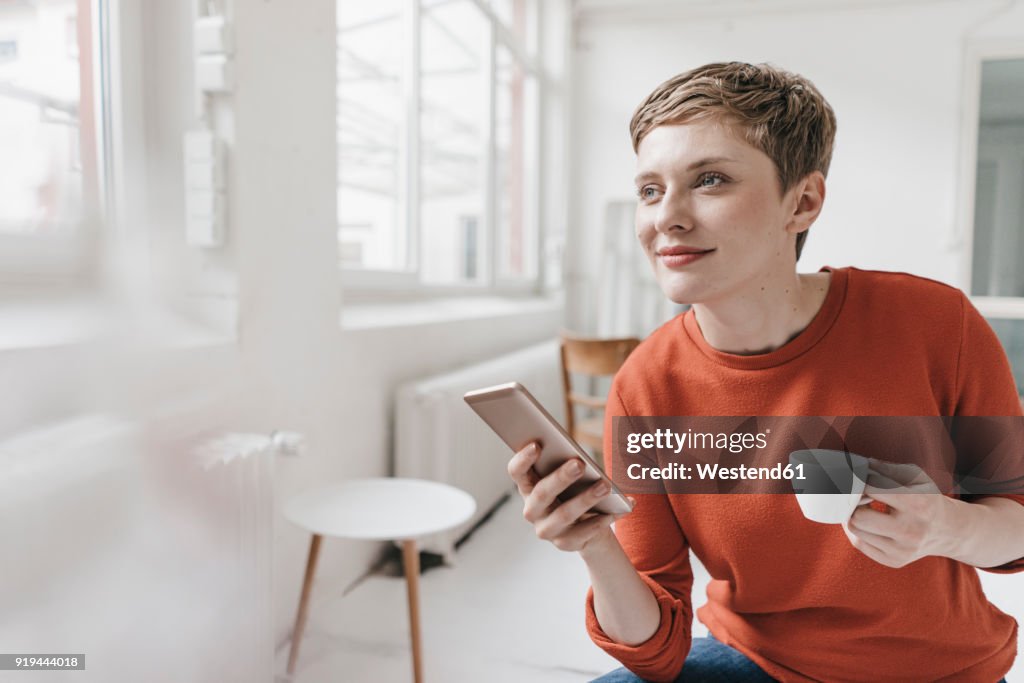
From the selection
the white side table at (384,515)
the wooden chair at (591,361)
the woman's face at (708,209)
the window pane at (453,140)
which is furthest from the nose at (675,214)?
the window pane at (453,140)

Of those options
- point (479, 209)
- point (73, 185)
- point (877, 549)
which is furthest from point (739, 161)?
point (479, 209)

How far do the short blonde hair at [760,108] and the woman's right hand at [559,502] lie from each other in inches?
15.4

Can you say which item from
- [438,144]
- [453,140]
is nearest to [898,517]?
[438,144]

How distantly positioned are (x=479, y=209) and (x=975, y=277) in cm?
300

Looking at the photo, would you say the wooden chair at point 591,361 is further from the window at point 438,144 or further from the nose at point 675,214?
the nose at point 675,214

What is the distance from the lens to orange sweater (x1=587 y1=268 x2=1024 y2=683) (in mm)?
776

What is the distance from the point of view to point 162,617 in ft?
3.68

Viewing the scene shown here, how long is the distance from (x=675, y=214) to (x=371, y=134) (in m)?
1.93

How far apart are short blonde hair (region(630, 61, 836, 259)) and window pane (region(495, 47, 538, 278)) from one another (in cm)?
316

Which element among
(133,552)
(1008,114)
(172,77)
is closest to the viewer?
(133,552)

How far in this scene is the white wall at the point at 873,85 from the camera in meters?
4.01

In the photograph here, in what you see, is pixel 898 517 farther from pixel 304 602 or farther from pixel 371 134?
pixel 371 134

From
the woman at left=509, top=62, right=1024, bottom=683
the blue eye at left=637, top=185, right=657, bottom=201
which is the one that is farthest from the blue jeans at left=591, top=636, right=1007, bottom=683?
the blue eye at left=637, top=185, right=657, bottom=201

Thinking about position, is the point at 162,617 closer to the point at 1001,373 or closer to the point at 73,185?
the point at 73,185
